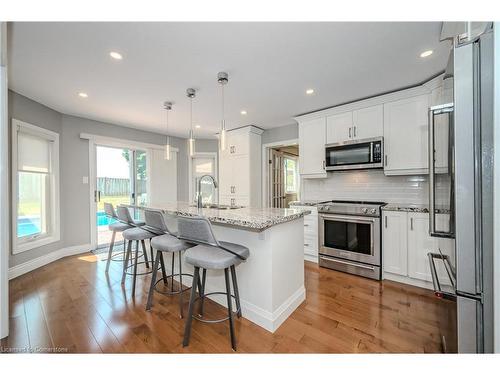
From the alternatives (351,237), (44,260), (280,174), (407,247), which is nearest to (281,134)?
(280,174)

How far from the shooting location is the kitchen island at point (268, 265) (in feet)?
5.59

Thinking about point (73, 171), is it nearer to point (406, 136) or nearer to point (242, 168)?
point (242, 168)

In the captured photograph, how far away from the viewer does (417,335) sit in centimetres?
164

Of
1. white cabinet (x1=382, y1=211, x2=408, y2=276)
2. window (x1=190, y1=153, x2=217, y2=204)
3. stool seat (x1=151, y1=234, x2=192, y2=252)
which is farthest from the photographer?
window (x1=190, y1=153, x2=217, y2=204)

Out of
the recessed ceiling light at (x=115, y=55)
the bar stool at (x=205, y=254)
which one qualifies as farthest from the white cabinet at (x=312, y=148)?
the recessed ceiling light at (x=115, y=55)

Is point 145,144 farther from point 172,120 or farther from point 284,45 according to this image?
point 284,45

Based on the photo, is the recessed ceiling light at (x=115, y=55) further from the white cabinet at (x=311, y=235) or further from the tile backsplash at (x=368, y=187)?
the tile backsplash at (x=368, y=187)

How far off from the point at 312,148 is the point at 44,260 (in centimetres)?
457

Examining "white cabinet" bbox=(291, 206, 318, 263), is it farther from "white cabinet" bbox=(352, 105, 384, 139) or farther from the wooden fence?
the wooden fence

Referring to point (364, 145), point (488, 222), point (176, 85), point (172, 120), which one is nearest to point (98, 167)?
point (172, 120)

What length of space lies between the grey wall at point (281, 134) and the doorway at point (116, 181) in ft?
9.01

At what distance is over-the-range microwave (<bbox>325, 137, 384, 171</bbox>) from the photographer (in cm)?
281

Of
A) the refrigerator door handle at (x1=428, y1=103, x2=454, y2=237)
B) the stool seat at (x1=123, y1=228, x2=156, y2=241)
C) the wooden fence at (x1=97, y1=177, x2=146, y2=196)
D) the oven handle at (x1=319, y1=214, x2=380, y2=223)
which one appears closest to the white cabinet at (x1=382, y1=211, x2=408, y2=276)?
the oven handle at (x1=319, y1=214, x2=380, y2=223)

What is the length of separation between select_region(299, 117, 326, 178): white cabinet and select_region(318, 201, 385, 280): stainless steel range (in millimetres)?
664
